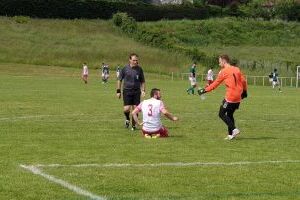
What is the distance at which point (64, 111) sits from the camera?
27297 mm

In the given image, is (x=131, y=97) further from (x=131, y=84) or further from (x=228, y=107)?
(x=228, y=107)

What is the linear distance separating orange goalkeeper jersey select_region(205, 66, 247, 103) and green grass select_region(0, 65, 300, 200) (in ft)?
3.31

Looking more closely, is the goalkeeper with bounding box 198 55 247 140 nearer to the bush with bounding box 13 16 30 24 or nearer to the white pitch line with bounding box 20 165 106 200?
the white pitch line with bounding box 20 165 106 200

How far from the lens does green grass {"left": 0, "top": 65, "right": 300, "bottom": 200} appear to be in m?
11.3

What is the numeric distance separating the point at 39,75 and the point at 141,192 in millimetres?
59845

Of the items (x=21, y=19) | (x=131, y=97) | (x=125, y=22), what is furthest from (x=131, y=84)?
(x=125, y=22)

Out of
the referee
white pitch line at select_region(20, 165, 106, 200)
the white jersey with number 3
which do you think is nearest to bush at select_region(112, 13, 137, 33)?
the referee

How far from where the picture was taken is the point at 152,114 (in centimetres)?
1845

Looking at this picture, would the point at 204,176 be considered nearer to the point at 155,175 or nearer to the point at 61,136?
the point at 155,175

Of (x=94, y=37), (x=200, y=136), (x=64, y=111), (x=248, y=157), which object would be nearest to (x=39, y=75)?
(x=94, y=37)

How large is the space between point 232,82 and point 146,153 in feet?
12.9

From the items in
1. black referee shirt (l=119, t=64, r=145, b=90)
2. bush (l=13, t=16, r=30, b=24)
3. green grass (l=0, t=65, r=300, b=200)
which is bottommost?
bush (l=13, t=16, r=30, b=24)

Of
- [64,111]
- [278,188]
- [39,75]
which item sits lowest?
[39,75]

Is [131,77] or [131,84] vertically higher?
[131,77]
